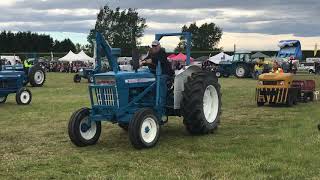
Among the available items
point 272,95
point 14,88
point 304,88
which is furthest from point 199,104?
point 14,88

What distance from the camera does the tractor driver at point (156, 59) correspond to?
8.66m

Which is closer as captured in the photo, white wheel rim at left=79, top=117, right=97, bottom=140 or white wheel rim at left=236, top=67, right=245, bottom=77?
white wheel rim at left=79, top=117, right=97, bottom=140

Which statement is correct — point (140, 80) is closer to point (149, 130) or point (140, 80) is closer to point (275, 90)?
point (149, 130)

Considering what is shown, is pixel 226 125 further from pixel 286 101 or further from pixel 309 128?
pixel 286 101

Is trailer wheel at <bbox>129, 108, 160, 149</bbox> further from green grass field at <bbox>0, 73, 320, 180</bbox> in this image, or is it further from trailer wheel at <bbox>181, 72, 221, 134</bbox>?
trailer wheel at <bbox>181, 72, 221, 134</bbox>

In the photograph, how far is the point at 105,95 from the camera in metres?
8.04

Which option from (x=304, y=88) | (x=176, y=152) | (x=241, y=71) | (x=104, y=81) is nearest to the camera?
(x=176, y=152)

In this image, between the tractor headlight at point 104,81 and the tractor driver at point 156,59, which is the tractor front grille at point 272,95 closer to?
the tractor driver at point 156,59

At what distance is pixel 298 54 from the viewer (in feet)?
130

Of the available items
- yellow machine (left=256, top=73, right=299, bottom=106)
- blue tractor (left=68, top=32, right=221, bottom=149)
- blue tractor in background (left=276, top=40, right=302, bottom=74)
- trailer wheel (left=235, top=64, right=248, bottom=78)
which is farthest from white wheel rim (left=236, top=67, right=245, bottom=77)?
blue tractor (left=68, top=32, right=221, bottom=149)

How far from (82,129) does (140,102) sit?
3.41 feet

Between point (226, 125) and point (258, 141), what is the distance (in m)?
2.14

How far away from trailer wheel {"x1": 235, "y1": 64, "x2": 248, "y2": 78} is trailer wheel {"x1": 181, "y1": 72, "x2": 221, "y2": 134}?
26.9 m

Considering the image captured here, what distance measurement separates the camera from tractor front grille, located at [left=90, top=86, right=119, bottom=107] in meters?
7.95
